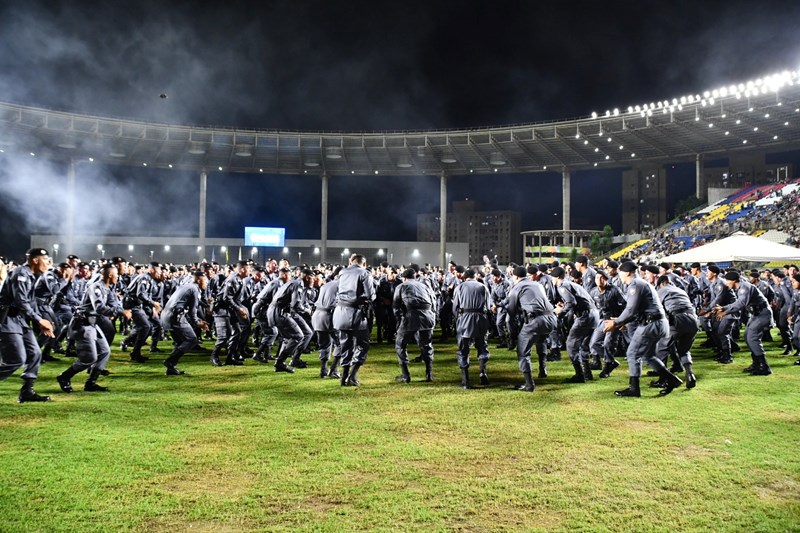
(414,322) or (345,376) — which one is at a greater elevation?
(414,322)

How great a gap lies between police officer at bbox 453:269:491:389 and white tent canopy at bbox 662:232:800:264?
38.5ft

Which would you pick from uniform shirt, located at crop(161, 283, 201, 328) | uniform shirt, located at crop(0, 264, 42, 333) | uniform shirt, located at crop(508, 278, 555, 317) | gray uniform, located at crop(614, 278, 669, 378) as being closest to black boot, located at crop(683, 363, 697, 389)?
gray uniform, located at crop(614, 278, 669, 378)

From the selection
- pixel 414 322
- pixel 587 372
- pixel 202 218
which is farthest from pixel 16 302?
pixel 202 218

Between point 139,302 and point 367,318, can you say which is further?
point 139,302

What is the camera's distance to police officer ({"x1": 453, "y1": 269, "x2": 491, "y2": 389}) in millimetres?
9039

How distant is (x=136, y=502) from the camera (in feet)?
14.3

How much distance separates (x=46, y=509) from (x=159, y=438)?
1876 mm

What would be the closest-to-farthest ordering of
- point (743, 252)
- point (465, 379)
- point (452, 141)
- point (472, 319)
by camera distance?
point (465, 379)
point (472, 319)
point (743, 252)
point (452, 141)

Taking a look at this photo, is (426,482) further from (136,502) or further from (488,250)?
(488,250)

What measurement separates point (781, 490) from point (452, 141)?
46806 mm

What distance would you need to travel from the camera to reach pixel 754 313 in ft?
35.0

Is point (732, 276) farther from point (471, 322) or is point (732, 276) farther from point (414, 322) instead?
point (414, 322)

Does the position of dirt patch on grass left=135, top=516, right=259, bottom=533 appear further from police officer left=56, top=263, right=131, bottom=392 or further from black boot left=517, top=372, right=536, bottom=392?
black boot left=517, top=372, right=536, bottom=392

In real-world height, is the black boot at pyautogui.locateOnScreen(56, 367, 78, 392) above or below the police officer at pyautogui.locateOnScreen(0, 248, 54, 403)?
below
